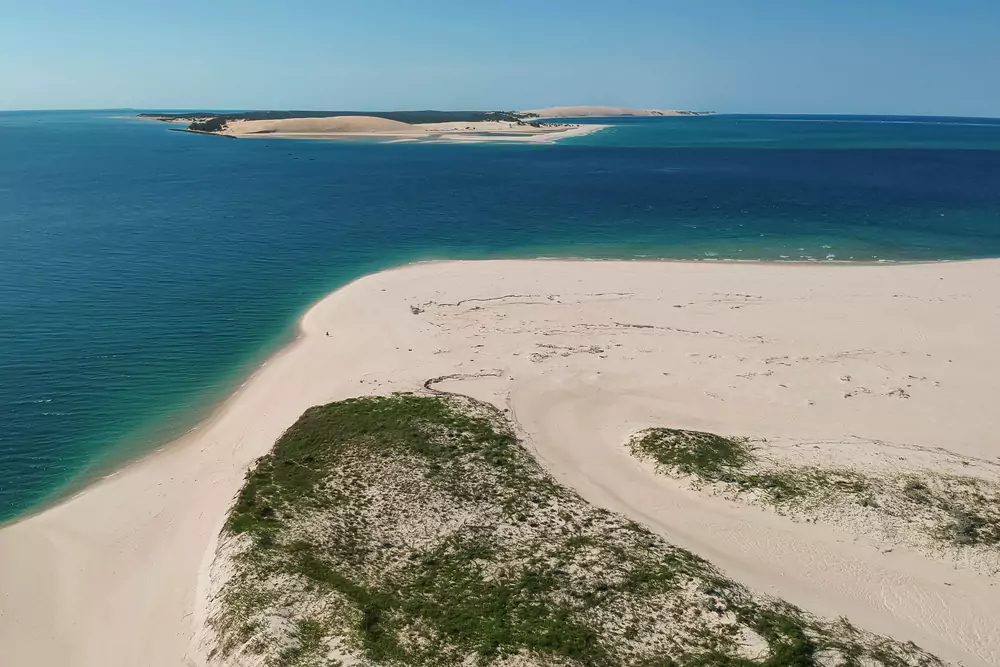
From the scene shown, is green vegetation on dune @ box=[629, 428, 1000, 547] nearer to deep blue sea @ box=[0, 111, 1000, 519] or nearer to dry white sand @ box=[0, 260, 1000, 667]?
dry white sand @ box=[0, 260, 1000, 667]

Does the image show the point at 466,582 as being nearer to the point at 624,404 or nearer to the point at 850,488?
the point at 624,404

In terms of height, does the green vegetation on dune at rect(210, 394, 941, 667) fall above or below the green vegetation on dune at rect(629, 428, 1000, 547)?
below

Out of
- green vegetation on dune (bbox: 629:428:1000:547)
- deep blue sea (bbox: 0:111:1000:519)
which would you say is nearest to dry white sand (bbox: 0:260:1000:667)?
green vegetation on dune (bbox: 629:428:1000:547)

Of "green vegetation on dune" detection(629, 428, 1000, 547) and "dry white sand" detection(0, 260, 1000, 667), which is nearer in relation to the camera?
"dry white sand" detection(0, 260, 1000, 667)

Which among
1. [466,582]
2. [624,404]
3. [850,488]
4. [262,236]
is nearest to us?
[466,582]

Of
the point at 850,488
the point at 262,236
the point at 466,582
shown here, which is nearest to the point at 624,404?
the point at 850,488

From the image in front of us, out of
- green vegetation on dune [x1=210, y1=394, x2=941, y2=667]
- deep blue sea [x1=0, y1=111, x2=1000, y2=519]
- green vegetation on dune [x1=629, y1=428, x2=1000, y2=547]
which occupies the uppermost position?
deep blue sea [x1=0, y1=111, x2=1000, y2=519]

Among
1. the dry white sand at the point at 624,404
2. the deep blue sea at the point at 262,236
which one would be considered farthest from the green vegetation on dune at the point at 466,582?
the deep blue sea at the point at 262,236
